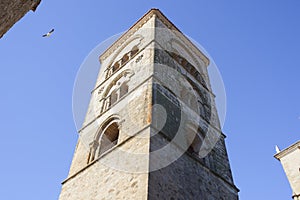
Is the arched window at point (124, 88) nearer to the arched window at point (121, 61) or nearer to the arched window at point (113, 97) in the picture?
the arched window at point (113, 97)

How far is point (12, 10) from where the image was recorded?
428cm

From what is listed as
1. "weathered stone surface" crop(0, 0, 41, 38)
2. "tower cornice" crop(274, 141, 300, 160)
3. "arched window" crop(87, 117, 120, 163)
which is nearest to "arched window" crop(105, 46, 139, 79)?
"arched window" crop(87, 117, 120, 163)

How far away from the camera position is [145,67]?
11250 millimetres

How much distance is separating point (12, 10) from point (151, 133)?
177 inches

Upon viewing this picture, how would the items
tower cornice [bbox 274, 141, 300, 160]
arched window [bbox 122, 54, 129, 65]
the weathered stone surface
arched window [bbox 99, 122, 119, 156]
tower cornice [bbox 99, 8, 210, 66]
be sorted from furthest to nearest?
tower cornice [bbox 274, 141, 300, 160], tower cornice [bbox 99, 8, 210, 66], arched window [bbox 122, 54, 129, 65], arched window [bbox 99, 122, 119, 156], the weathered stone surface

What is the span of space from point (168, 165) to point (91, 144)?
3.48 meters

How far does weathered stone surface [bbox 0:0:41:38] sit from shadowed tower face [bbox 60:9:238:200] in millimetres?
3875

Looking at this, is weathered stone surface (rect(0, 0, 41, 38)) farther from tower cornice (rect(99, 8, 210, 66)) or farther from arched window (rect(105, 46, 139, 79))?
tower cornice (rect(99, 8, 210, 66))

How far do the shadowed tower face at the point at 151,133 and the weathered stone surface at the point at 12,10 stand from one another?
388 cm

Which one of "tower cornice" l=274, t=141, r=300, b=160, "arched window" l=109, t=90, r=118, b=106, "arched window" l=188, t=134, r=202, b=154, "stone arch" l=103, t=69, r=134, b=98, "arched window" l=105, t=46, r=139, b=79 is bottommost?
"arched window" l=188, t=134, r=202, b=154

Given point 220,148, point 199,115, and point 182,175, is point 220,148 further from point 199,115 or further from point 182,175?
point 182,175

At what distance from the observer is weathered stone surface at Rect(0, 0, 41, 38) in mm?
4078

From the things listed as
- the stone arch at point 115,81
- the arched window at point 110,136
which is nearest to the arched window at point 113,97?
the stone arch at point 115,81

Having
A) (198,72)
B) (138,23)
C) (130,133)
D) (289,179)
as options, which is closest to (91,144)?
(130,133)
